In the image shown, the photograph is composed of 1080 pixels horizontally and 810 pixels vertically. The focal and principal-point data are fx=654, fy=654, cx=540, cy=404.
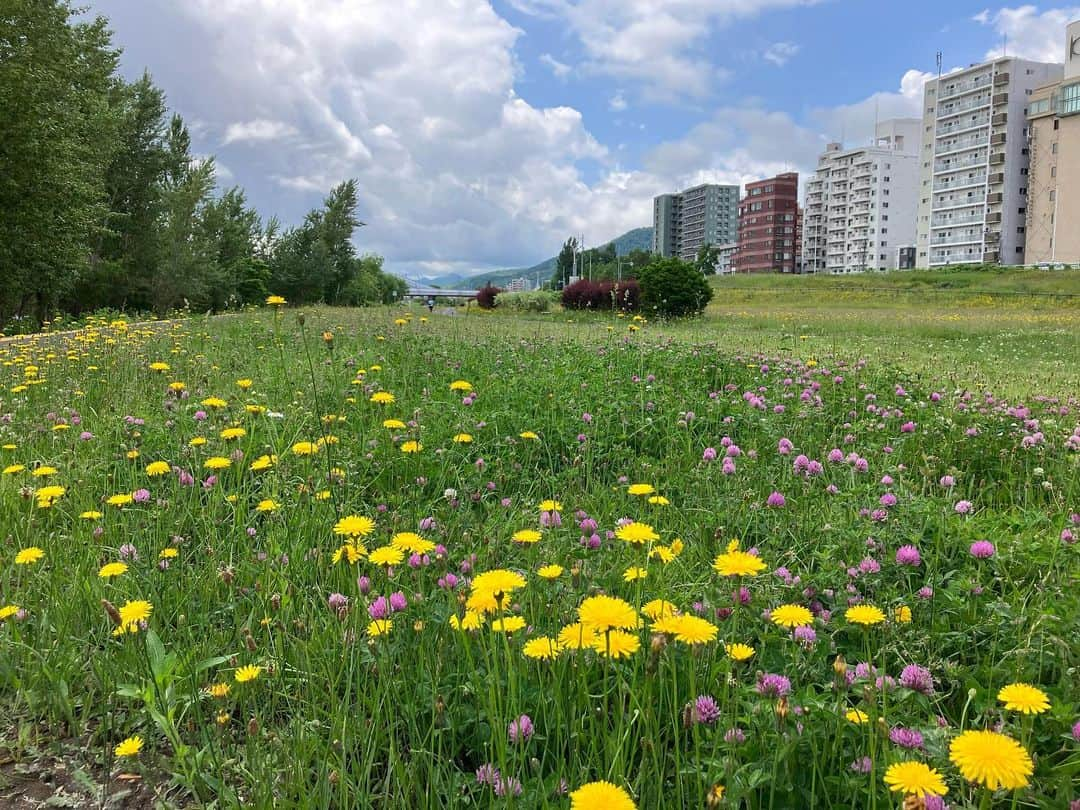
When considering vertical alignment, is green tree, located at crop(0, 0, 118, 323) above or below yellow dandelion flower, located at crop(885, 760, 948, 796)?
above

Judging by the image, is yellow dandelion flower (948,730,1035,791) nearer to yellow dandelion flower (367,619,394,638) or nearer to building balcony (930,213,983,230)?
yellow dandelion flower (367,619,394,638)

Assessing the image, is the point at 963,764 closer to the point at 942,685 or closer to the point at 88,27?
the point at 942,685

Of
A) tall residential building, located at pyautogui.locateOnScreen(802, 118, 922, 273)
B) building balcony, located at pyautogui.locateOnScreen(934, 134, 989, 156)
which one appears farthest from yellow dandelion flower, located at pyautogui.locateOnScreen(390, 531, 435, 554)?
tall residential building, located at pyautogui.locateOnScreen(802, 118, 922, 273)

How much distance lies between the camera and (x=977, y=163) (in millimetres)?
65188

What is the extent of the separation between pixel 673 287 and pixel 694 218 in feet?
461

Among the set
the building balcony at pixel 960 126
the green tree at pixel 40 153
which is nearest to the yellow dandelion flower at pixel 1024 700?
the green tree at pixel 40 153

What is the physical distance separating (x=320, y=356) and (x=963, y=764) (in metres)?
5.57

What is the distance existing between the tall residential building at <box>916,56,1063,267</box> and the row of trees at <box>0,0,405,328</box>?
61.5 meters

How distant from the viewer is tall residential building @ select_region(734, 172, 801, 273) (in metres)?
107

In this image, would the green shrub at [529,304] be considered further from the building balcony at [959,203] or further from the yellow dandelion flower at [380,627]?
the building balcony at [959,203]

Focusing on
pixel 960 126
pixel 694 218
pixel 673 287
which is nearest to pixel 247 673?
pixel 673 287

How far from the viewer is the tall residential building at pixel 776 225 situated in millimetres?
107000

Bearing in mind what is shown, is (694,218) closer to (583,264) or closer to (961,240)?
(583,264)

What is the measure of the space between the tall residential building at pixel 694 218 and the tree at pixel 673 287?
130524mm
